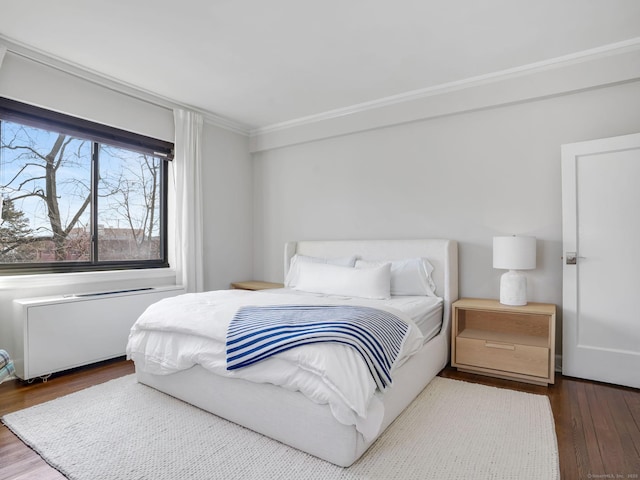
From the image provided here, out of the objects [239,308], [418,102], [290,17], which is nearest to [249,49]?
[290,17]

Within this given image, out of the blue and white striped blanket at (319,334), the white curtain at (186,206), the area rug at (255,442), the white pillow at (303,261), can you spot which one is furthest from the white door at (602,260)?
the white curtain at (186,206)

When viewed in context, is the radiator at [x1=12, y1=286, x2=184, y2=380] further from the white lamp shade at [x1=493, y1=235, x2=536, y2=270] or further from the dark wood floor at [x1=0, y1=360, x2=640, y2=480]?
the white lamp shade at [x1=493, y1=235, x2=536, y2=270]

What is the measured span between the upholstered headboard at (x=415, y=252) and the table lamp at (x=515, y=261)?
0.44m

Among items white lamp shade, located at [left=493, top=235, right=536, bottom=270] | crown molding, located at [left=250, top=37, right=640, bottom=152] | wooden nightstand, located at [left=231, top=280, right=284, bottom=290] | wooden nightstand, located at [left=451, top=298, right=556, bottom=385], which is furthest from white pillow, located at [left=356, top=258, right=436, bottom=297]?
wooden nightstand, located at [left=231, top=280, right=284, bottom=290]

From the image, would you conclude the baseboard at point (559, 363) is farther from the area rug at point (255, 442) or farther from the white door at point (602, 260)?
the area rug at point (255, 442)

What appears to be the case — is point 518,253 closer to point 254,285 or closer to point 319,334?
point 319,334

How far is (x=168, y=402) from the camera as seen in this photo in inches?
95.7

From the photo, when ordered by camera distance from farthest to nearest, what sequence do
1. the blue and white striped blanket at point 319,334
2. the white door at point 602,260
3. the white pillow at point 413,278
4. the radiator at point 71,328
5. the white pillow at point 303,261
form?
the white pillow at point 303,261, the white pillow at point 413,278, the radiator at point 71,328, the white door at point 602,260, the blue and white striped blanket at point 319,334

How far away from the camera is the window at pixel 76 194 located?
3.02m

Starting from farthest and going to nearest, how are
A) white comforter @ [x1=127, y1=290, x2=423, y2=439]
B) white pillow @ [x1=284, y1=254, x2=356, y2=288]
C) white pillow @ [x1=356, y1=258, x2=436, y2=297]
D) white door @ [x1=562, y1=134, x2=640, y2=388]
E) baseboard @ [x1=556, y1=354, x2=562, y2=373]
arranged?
1. white pillow @ [x1=284, y1=254, x2=356, y2=288]
2. white pillow @ [x1=356, y1=258, x2=436, y2=297]
3. baseboard @ [x1=556, y1=354, x2=562, y2=373]
4. white door @ [x1=562, y1=134, x2=640, y2=388]
5. white comforter @ [x1=127, y1=290, x2=423, y2=439]

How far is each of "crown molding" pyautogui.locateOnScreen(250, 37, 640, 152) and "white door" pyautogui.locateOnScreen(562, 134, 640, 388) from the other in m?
0.71

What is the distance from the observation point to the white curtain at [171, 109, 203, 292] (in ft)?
13.1

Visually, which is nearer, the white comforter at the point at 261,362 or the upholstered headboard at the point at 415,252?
the white comforter at the point at 261,362

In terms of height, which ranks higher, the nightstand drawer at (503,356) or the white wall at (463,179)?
the white wall at (463,179)
